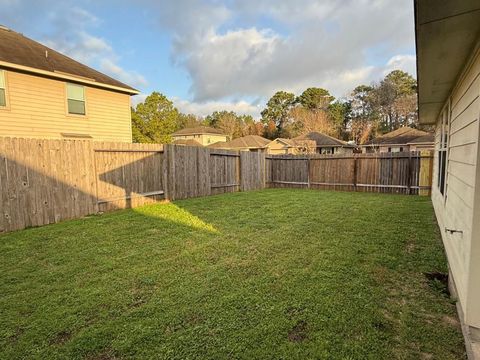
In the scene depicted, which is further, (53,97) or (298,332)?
(53,97)

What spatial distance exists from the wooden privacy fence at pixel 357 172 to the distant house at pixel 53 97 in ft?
25.0

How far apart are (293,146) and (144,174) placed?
78.2 ft

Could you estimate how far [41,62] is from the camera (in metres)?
10.1

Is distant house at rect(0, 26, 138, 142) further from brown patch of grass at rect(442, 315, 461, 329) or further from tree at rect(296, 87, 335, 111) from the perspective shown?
tree at rect(296, 87, 335, 111)

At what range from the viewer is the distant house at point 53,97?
9.20m

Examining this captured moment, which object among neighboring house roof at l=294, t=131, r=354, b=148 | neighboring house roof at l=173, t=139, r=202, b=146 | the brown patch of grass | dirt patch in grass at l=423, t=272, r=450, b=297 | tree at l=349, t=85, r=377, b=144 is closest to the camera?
the brown patch of grass

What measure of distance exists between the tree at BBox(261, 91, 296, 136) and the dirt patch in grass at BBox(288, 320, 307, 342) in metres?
45.0

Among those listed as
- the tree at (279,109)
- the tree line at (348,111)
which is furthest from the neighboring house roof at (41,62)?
the tree at (279,109)

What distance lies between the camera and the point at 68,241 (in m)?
4.62

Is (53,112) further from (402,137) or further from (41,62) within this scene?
(402,137)

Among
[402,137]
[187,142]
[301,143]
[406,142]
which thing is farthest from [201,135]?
[406,142]

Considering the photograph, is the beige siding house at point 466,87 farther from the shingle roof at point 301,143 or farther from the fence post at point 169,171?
the shingle roof at point 301,143

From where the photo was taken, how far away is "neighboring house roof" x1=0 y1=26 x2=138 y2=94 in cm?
930

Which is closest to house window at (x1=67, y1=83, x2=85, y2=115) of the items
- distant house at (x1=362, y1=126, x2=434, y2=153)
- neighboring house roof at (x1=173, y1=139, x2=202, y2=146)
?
distant house at (x1=362, y1=126, x2=434, y2=153)
